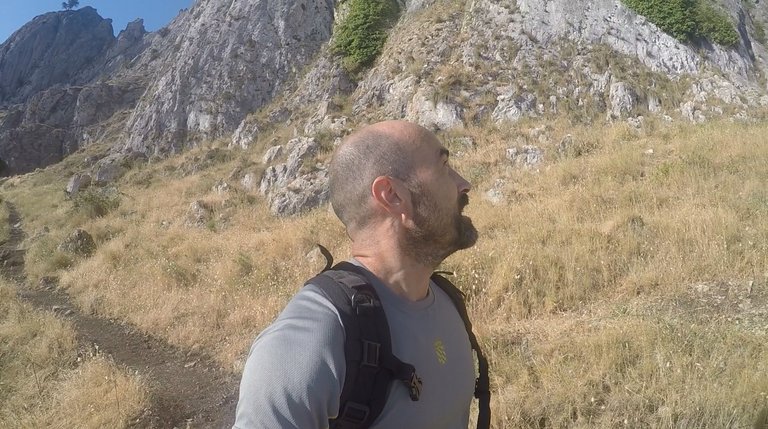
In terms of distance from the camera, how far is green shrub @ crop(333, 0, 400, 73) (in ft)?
69.7

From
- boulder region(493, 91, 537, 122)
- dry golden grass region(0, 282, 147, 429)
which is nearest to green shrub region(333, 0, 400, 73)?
boulder region(493, 91, 537, 122)

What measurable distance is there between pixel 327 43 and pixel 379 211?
25.3 metres

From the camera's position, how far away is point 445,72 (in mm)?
16969

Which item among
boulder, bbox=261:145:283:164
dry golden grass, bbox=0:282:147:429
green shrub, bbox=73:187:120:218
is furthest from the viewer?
boulder, bbox=261:145:283:164

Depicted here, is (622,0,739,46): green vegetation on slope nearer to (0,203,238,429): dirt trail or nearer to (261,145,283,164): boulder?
(261,145,283,164): boulder

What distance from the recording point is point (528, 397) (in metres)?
3.25

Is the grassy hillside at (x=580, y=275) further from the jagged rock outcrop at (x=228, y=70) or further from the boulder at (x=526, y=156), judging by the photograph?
the jagged rock outcrop at (x=228, y=70)

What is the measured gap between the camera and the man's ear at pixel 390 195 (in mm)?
1593

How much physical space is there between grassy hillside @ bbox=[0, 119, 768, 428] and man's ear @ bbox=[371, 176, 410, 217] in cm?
211

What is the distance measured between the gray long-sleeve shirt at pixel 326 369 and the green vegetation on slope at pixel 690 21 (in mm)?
18528

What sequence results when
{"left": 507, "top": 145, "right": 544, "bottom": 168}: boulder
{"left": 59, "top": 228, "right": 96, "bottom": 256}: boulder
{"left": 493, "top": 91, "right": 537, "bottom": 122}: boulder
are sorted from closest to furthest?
{"left": 507, "top": 145, "right": 544, "bottom": 168}: boulder < {"left": 59, "top": 228, "right": 96, "bottom": 256}: boulder < {"left": 493, "top": 91, "right": 537, "bottom": 122}: boulder

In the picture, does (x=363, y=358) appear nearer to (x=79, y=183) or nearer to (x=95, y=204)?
(x=95, y=204)

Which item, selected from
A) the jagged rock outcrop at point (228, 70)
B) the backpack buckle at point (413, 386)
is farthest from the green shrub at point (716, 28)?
the backpack buckle at point (413, 386)

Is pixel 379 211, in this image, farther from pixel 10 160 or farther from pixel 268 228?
pixel 10 160
